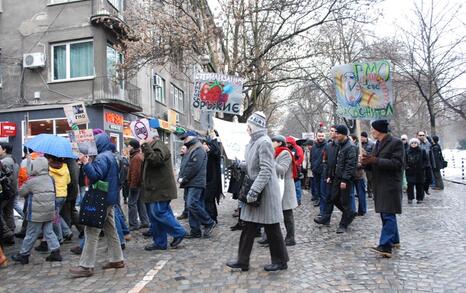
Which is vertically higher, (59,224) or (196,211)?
(196,211)

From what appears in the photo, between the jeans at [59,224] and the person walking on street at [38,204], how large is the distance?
712mm

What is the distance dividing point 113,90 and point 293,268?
15121 mm

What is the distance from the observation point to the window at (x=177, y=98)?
28755 millimetres

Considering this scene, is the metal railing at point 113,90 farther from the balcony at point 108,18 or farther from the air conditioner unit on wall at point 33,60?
the air conditioner unit on wall at point 33,60

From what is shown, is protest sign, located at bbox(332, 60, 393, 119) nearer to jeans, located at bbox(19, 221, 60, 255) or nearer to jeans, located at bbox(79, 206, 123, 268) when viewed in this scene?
jeans, located at bbox(79, 206, 123, 268)

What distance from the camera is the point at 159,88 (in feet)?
83.4

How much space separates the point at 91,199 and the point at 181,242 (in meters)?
2.17

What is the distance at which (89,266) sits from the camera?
17.4 ft

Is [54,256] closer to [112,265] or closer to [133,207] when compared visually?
[112,265]

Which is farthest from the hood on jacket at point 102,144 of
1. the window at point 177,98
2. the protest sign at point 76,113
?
the window at point 177,98

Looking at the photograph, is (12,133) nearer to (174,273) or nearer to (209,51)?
(209,51)

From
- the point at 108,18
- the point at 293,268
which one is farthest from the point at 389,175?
the point at 108,18

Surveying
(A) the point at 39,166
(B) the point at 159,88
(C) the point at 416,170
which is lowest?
(C) the point at 416,170

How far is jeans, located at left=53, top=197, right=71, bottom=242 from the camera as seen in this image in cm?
673
